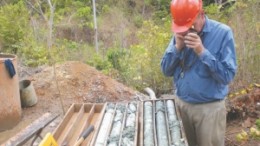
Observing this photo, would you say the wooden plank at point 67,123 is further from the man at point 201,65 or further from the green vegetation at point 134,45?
the green vegetation at point 134,45

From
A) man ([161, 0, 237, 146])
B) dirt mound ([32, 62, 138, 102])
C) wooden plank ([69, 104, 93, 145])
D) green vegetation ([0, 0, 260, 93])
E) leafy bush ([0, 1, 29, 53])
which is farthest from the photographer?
leafy bush ([0, 1, 29, 53])

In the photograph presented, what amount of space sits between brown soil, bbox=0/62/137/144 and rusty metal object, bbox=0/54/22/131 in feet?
0.86

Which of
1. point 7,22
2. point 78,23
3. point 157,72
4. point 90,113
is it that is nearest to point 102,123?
Answer: point 90,113

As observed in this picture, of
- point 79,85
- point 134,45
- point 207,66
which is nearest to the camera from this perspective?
point 207,66

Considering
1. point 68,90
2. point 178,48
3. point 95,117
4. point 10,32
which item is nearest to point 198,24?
point 178,48

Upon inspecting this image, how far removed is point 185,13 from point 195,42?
29 centimetres

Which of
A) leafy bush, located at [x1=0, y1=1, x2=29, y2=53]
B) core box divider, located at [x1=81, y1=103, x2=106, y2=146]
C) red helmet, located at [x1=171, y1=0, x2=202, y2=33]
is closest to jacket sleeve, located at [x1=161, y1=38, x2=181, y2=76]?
red helmet, located at [x1=171, y1=0, x2=202, y2=33]

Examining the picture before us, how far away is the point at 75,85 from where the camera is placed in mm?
6961

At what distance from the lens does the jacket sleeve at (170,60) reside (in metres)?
3.13

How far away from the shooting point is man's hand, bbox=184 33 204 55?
9.31ft

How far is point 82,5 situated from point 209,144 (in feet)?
58.5

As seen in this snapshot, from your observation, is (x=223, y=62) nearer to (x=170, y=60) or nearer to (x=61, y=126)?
(x=170, y=60)

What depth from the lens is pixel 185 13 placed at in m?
2.99

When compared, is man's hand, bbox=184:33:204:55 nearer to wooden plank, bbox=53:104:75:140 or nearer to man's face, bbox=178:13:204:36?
man's face, bbox=178:13:204:36
